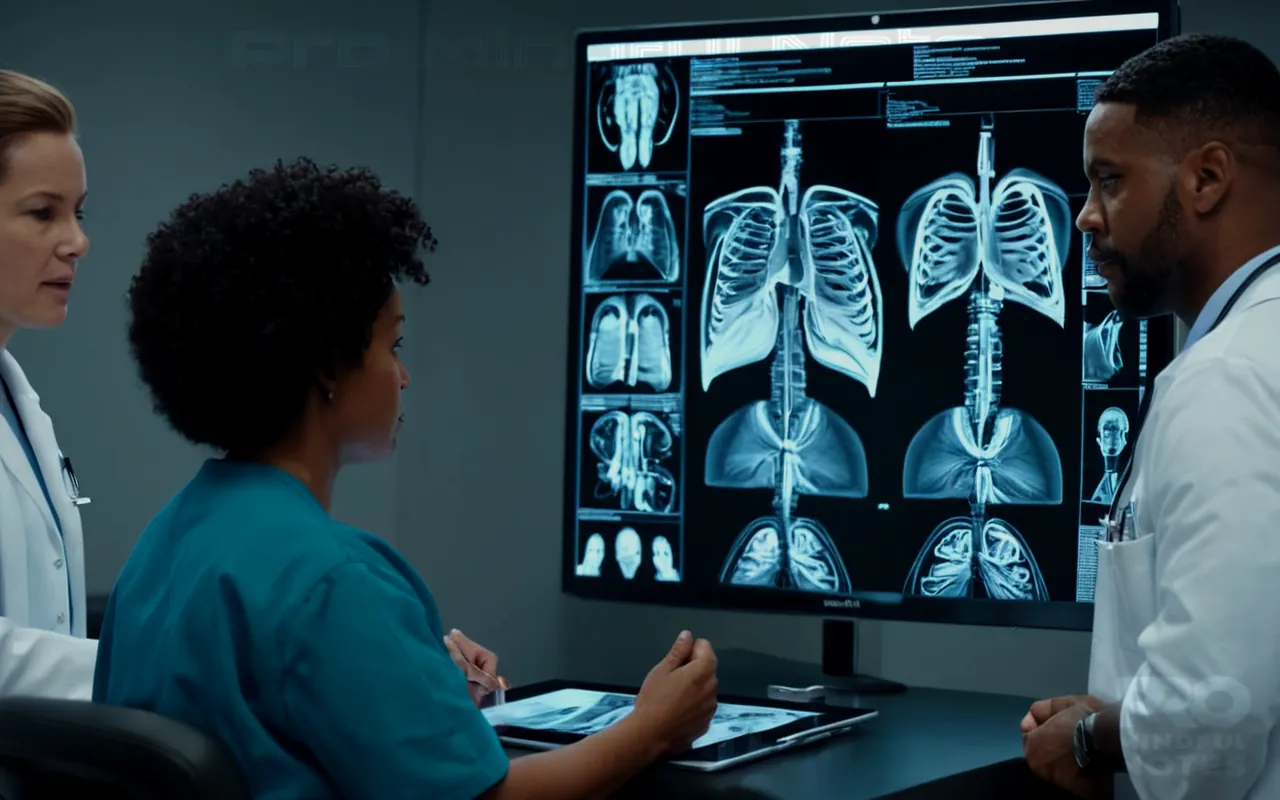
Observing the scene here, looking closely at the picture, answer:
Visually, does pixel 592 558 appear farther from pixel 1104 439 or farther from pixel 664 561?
pixel 1104 439

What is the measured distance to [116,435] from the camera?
253cm

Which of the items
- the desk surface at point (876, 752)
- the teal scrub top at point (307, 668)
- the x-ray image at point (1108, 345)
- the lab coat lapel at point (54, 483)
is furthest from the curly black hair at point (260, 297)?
the x-ray image at point (1108, 345)

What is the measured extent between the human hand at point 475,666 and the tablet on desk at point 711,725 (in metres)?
0.03

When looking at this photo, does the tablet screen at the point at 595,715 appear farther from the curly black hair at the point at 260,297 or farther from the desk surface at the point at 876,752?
the curly black hair at the point at 260,297

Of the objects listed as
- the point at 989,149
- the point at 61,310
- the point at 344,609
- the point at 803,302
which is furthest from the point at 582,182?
the point at 344,609

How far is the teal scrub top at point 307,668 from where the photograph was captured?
1.04 metres

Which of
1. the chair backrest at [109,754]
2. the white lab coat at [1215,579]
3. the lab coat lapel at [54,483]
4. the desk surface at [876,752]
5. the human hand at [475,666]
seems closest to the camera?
the chair backrest at [109,754]

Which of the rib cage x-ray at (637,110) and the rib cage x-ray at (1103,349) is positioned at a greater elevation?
the rib cage x-ray at (637,110)

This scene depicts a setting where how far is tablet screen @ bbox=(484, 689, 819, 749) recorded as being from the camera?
1537mm

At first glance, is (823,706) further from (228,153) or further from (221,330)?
(228,153)

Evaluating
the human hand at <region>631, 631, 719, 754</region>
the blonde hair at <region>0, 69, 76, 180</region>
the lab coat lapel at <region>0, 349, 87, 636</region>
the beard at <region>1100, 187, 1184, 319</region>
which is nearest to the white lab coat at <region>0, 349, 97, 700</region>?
the lab coat lapel at <region>0, 349, 87, 636</region>

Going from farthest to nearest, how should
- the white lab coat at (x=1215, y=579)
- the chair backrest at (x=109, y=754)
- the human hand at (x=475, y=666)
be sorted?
the human hand at (x=475, y=666) → the white lab coat at (x=1215, y=579) → the chair backrest at (x=109, y=754)

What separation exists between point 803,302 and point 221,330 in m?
1.04

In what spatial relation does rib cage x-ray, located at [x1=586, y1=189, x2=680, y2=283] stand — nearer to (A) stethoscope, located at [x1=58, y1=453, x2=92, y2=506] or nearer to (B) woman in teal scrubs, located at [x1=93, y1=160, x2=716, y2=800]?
(A) stethoscope, located at [x1=58, y1=453, x2=92, y2=506]
